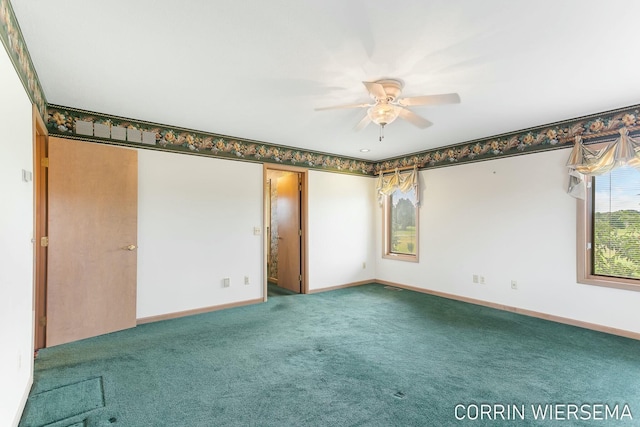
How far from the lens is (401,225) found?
6.19m

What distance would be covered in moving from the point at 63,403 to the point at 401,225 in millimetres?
5337

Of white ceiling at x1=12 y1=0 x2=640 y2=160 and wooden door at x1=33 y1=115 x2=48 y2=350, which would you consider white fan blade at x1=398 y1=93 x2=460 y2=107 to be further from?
wooden door at x1=33 y1=115 x2=48 y2=350

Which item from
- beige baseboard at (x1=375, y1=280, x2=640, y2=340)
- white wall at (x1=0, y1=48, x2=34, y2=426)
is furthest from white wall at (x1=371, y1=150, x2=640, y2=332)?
white wall at (x1=0, y1=48, x2=34, y2=426)

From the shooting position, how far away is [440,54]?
2.35 metres

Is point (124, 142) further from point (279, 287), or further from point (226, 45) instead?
point (279, 287)

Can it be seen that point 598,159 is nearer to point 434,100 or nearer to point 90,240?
point 434,100

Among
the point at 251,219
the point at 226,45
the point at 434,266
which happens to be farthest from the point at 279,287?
the point at 226,45

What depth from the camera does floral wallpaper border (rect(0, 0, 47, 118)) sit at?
178 centimetres

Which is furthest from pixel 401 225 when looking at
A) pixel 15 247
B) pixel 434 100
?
pixel 15 247

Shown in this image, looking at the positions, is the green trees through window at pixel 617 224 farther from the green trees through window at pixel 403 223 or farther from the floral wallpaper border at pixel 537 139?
the green trees through window at pixel 403 223

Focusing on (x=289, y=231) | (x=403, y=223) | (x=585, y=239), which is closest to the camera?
(x=585, y=239)

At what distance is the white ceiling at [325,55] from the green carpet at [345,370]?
2520mm

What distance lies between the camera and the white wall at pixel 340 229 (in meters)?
5.68

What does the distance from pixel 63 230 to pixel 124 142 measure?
1.23 meters
